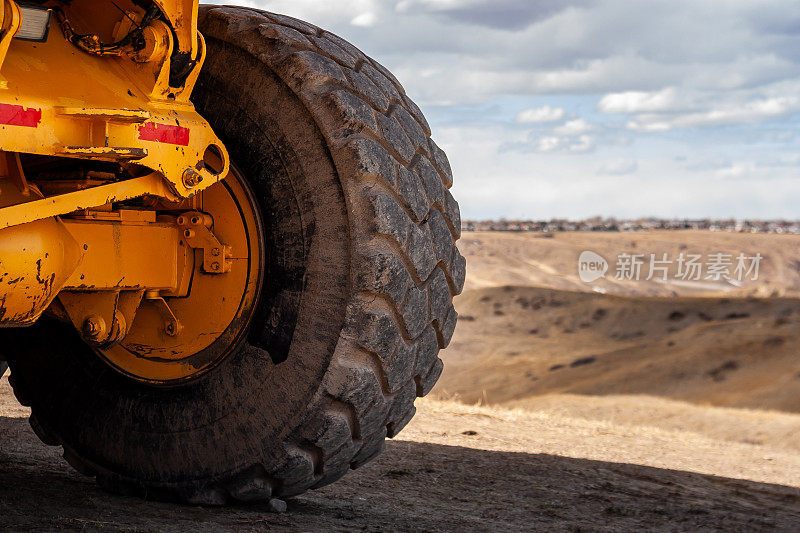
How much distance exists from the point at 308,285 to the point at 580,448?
150 inches

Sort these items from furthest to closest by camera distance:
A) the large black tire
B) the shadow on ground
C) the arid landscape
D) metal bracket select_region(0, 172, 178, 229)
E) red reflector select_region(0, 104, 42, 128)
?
the arid landscape → the shadow on ground → the large black tire → metal bracket select_region(0, 172, 178, 229) → red reflector select_region(0, 104, 42, 128)

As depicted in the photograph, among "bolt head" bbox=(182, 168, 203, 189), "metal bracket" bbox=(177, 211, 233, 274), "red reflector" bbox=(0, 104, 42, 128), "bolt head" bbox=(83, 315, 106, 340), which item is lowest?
"bolt head" bbox=(83, 315, 106, 340)

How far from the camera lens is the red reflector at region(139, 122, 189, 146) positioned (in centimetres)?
264

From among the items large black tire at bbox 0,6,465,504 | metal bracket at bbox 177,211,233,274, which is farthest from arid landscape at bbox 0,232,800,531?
metal bracket at bbox 177,211,233,274

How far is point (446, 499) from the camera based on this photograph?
4039 mm

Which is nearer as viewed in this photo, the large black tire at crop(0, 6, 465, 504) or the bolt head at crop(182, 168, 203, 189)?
the bolt head at crop(182, 168, 203, 189)

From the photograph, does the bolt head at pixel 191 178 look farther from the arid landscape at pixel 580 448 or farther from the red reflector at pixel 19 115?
the arid landscape at pixel 580 448

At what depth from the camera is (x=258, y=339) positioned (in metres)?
3.04

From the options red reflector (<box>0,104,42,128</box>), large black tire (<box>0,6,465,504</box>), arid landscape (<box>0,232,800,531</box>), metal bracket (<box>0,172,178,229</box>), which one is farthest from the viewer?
arid landscape (<box>0,232,800,531</box>)

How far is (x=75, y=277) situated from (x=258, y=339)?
0.62 metres

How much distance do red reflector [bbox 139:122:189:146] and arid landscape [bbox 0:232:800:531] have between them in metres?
1.21

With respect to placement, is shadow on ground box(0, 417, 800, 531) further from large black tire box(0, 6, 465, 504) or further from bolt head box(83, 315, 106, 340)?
bolt head box(83, 315, 106, 340)

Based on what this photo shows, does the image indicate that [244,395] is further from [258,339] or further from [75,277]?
[75,277]

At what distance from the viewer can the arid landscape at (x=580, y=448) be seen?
3.41m
